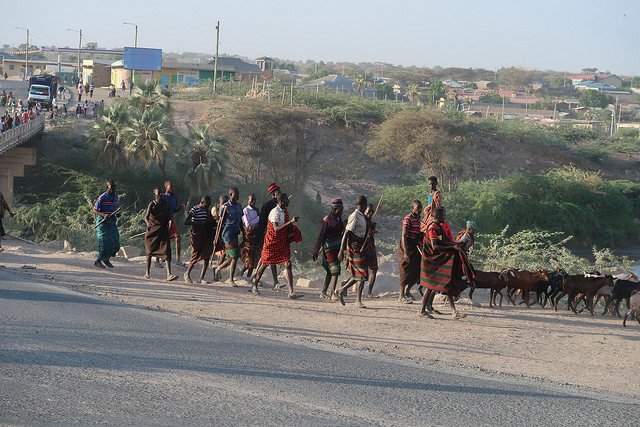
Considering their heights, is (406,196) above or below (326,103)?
below

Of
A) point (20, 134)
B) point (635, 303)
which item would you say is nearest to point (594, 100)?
point (20, 134)

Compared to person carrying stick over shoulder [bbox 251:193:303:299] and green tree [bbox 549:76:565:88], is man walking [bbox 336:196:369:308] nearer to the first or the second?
person carrying stick over shoulder [bbox 251:193:303:299]

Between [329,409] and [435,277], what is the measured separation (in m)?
5.75

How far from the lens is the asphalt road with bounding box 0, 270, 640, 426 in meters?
7.61

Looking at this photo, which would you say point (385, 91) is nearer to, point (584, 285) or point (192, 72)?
point (192, 72)

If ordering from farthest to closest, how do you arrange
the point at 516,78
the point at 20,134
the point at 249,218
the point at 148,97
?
the point at 516,78
the point at 148,97
the point at 20,134
the point at 249,218

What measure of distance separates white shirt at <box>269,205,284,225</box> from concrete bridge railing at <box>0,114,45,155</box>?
23711 millimetres

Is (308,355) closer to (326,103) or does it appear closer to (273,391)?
(273,391)

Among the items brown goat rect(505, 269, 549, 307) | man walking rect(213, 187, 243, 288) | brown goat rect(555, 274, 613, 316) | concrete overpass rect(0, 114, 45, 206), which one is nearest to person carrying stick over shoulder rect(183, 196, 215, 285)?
man walking rect(213, 187, 243, 288)

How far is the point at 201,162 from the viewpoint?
131 feet

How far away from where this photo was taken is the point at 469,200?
48625mm

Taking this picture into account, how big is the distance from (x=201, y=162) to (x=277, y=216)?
25.3 m

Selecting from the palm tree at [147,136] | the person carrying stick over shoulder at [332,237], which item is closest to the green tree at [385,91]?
the palm tree at [147,136]

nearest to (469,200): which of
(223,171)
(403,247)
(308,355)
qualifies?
(223,171)
